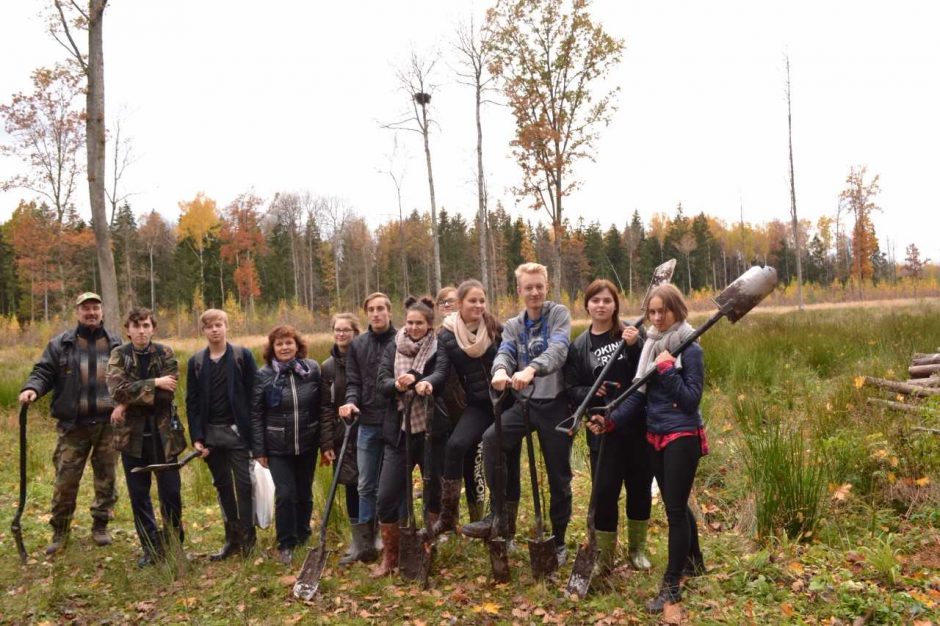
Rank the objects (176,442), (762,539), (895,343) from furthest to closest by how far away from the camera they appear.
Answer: (895,343)
(176,442)
(762,539)

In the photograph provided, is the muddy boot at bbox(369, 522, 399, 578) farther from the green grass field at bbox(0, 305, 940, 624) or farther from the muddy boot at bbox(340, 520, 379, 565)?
the muddy boot at bbox(340, 520, 379, 565)

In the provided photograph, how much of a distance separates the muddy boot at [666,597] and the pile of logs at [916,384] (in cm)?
319

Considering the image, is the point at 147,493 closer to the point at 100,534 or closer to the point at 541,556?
the point at 100,534

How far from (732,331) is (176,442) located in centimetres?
943

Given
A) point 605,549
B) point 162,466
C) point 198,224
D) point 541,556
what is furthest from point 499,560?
point 198,224

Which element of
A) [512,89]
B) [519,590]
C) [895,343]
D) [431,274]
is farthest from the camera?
[431,274]

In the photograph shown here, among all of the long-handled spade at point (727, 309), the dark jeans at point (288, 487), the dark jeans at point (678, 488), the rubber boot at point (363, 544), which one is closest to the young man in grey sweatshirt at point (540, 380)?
the long-handled spade at point (727, 309)

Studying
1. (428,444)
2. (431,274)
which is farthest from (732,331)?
(431,274)

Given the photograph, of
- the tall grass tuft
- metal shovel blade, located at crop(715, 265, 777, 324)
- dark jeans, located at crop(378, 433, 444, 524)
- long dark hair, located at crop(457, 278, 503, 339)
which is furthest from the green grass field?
long dark hair, located at crop(457, 278, 503, 339)

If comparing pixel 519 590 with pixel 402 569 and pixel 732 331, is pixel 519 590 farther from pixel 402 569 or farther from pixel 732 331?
pixel 732 331

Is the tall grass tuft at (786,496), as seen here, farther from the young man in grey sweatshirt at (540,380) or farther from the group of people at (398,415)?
Answer: the young man in grey sweatshirt at (540,380)

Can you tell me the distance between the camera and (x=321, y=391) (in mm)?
4871

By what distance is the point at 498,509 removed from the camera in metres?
4.01

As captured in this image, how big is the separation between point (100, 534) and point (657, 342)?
4833 millimetres
